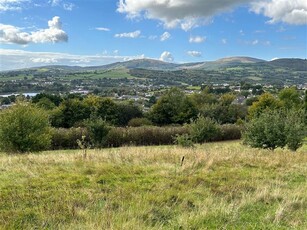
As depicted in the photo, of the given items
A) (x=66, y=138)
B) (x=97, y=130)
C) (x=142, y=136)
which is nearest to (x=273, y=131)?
(x=97, y=130)

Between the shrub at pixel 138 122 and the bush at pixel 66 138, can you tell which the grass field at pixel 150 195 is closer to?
the bush at pixel 66 138

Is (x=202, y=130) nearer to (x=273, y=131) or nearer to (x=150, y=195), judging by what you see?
(x=273, y=131)

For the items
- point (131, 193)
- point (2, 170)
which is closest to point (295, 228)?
point (131, 193)

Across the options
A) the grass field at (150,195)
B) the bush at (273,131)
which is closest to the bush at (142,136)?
the bush at (273,131)

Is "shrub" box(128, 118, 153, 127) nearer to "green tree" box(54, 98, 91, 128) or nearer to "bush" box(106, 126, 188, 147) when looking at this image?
"green tree" box(54, 98, 91, 128)

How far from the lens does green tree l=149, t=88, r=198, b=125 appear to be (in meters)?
73.7

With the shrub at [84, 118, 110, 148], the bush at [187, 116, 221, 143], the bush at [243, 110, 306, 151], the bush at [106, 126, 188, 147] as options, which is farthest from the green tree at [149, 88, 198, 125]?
the bush at [243, 110, 306, 151]

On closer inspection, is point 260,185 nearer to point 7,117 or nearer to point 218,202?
point 218,202

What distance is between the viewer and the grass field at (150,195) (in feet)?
16.9

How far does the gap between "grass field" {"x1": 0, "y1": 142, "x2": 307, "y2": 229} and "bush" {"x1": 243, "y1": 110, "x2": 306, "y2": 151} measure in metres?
11.3

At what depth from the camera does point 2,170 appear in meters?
8.88

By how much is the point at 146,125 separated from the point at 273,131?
39.9 meters

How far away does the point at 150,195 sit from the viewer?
643cm

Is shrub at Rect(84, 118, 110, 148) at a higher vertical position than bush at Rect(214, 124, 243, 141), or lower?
higher
